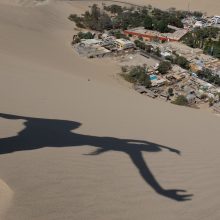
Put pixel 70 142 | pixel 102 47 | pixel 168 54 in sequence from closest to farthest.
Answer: pixel 70 142, pixel 168 54, pixel 102 47

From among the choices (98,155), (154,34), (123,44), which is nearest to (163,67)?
(123,44)

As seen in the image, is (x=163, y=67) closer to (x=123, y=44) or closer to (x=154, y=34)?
(x=123, y=44)

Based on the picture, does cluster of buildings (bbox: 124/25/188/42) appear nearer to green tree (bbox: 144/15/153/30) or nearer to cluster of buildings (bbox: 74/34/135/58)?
green tree (bbox: 144/15/153/30)

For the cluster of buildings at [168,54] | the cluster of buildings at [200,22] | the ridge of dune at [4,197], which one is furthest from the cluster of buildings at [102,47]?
the ridge of dune at [4,197]

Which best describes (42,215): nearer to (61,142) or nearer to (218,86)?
(61,142)

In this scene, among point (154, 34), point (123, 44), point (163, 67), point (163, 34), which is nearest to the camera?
point (163, 67)

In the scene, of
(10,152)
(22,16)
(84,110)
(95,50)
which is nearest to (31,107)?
(84,110)
